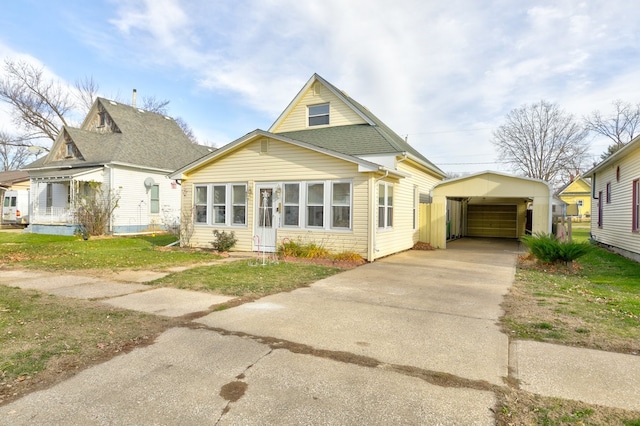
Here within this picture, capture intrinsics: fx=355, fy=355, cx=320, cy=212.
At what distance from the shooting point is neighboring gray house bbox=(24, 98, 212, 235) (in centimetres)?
1862

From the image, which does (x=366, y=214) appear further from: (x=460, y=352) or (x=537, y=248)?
(x=460, y=352)

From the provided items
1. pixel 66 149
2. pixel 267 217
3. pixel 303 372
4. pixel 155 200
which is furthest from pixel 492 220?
pixel 66 149

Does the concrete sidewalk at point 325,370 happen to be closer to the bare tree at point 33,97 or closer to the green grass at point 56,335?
the green grass at point 56,335

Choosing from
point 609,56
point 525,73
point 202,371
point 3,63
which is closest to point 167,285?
point 202,371

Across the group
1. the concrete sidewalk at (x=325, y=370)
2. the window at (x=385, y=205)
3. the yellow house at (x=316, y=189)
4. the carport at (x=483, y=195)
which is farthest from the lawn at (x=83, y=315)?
the carport at (x=483, y=195)

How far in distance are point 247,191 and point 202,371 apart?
953 centimetres

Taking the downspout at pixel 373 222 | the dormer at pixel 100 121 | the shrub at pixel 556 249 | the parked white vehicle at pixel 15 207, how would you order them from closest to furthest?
the shrub at pixel 556 249 < the downspout at pixel 373 222 < the dormer at pixel 100 121 < the parked white vehicle at pixel 15 207

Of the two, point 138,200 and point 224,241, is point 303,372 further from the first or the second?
point 138,200

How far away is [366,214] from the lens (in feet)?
35.0

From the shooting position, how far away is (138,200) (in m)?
19.8

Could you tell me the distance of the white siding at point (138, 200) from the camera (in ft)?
61.5

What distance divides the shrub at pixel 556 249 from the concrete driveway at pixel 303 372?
5087 millimetres

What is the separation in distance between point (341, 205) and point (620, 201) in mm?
10587

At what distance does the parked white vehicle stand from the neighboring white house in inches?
1296
